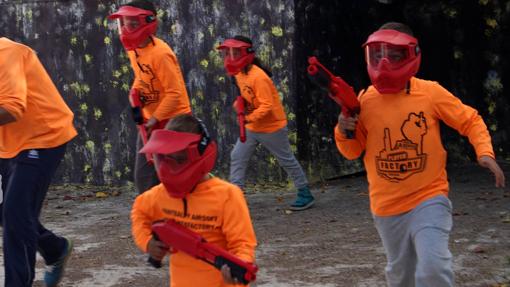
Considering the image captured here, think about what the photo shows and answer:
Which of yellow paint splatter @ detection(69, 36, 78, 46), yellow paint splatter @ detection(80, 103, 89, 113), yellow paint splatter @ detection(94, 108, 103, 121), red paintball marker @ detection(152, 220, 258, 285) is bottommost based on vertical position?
yellow paint splatter @ detection(94, 108, 103, 121)

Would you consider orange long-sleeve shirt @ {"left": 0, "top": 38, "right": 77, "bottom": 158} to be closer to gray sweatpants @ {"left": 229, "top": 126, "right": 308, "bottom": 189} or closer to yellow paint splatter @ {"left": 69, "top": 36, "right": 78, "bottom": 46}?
gray sweatpants @ {"left": 229, "top": 126, "right": 308, "bottom": 189}

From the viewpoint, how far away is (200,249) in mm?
3830

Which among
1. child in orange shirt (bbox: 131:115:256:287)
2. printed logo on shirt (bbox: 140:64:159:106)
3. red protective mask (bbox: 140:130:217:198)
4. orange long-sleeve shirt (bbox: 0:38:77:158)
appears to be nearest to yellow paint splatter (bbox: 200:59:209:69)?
printed logo on shirt (bbox: 140:64:159:106)

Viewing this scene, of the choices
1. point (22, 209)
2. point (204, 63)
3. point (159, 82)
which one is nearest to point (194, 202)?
point (22, 209)

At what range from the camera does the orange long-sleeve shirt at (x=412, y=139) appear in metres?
4.91

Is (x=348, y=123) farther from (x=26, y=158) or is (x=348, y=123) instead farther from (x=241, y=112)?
(x=241, y=112)

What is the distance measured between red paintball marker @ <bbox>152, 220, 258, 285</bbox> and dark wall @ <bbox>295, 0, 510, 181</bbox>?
712cm

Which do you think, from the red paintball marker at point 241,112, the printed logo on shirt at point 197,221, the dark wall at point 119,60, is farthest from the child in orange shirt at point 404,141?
the dark wall at point 119,60

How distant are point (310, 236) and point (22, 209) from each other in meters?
3.37

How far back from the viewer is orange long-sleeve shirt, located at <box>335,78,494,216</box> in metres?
4.91

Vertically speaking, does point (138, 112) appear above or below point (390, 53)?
below

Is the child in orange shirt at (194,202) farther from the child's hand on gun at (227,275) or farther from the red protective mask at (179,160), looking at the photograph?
the child's hand on gun at (227,275)

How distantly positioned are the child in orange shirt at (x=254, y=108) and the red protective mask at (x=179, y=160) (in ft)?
15.7

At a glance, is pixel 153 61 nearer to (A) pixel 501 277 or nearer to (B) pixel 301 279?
(B) pixel 301 279
